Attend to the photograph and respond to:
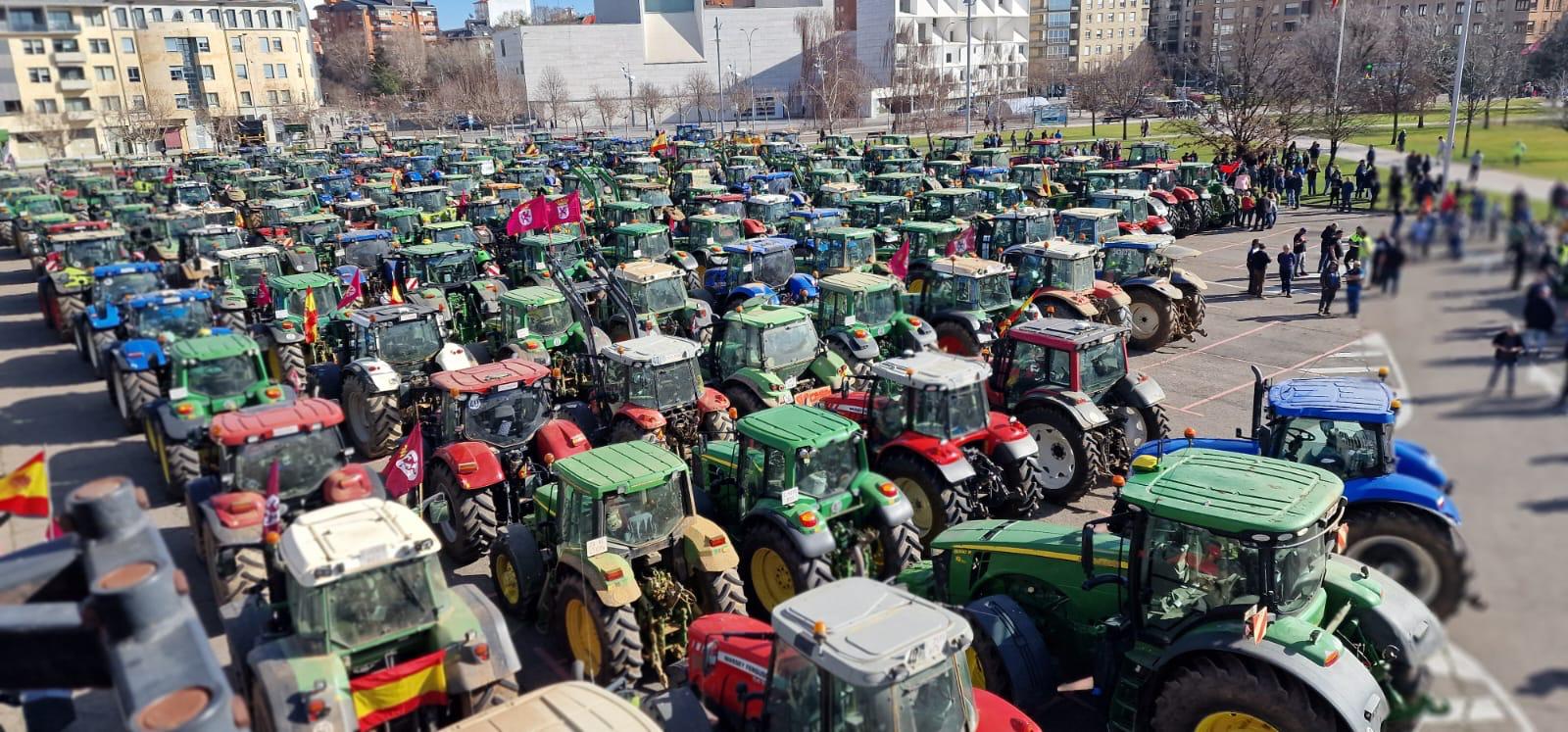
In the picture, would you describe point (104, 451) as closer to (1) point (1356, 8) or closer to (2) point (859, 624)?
(2) point (859, 624)

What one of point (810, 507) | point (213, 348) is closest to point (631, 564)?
point (810, 507)

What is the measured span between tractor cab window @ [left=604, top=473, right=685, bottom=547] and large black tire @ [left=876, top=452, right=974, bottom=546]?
256cm

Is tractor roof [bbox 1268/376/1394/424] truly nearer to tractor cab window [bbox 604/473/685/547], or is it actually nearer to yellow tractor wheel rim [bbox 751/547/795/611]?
yellow tractor wheel rim [bbox 751/547/795/611]

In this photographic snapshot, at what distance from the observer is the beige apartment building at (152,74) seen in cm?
5811

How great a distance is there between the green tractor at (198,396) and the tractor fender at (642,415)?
3.94 meters

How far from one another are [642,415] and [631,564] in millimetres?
3022

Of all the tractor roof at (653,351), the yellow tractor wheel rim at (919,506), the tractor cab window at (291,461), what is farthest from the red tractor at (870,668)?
→ the tractor cab window at (291,461)

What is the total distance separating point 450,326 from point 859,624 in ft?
42.4

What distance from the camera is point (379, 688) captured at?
20.4ft

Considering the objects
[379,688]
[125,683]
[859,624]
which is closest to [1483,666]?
[125,683]

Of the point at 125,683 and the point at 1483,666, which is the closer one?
the point at 125,683

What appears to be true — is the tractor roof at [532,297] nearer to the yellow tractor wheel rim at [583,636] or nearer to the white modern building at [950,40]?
the yellow tractor wheel rim at [583,636]

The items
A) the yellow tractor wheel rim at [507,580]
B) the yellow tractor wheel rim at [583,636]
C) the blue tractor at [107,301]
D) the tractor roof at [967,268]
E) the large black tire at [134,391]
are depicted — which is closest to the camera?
the yellow tractor wheel rim at [583,636]

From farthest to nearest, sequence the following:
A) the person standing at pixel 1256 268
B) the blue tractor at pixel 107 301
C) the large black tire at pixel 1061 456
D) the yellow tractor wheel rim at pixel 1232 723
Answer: the person standing at pixel 1256 268
the blue tractor at pixel 107 301
the large black tire at pixel 1061 456
the yellow tractor wheel rim at pixel 1232 723
